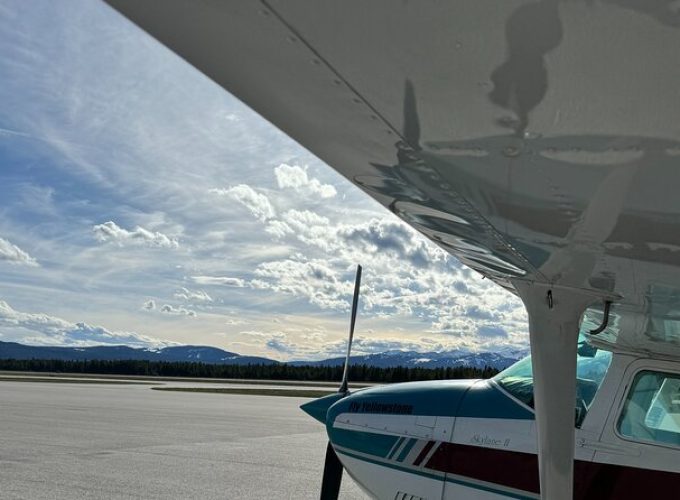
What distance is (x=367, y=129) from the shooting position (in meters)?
1.83

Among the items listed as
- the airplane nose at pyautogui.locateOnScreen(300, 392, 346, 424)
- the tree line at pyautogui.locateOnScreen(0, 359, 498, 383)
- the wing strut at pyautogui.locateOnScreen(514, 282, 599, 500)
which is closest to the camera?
the wing strut at pyautogui.locateOnScreen(514, 282, 599, 500)

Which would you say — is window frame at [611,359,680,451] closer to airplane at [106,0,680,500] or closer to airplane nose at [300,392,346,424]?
airplane at [106,0,680,500]

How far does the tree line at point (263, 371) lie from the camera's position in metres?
51.1

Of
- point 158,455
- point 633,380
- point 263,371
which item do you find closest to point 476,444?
point 633,380

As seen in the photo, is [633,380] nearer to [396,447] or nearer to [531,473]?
[531,473]

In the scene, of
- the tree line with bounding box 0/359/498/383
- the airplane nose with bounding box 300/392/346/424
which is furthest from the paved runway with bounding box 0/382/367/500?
the tree line with bounding box 0/359/498/383

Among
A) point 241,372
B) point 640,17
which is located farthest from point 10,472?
point 241,372

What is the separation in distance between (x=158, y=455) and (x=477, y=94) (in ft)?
42.8

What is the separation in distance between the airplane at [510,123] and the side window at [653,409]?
A: 1173mm

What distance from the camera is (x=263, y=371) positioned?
70.4m

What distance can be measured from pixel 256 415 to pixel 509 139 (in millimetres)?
22952

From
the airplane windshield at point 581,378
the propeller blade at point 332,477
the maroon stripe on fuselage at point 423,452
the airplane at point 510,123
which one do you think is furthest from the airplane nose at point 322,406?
the airplane at point 510,123

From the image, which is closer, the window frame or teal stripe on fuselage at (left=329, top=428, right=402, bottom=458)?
the window frame

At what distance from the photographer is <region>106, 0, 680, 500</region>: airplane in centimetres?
131
